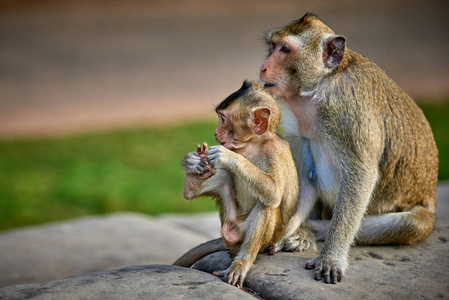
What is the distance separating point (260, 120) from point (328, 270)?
1.20m

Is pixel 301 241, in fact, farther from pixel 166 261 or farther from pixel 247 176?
pixel 166 261

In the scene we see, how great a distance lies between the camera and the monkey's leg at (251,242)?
4.57m

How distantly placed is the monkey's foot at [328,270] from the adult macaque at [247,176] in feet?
1.37

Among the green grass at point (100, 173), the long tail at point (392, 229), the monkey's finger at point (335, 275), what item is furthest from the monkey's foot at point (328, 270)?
the green grass at point (100, 173)

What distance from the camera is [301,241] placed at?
5.19 m

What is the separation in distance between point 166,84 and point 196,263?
11.3 m

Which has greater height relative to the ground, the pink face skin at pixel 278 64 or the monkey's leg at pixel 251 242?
the pink face skin at pixel 278 64

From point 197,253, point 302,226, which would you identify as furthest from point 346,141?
point 197,253

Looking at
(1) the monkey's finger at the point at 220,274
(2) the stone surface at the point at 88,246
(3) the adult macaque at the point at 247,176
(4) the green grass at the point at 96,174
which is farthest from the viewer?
(4) the green grass at the point at 96,174

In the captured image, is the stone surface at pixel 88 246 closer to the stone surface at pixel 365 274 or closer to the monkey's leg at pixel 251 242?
the stone surface at pixel 365 274

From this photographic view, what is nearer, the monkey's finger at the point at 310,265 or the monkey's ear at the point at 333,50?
the monkey's finger at the point at 310,265

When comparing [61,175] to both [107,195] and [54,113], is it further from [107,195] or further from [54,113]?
[54,113]

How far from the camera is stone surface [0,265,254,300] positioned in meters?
4.24

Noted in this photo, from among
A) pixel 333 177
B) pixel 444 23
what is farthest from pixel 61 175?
pixel 444 23
